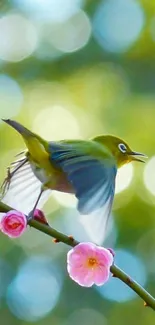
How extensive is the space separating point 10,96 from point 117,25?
766 millimetres

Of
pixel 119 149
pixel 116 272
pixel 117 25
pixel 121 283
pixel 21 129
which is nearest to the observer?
pixel 116 272

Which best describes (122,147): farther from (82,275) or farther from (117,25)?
(117,25)

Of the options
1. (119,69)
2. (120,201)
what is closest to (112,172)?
(120,201)

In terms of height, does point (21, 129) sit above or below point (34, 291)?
above

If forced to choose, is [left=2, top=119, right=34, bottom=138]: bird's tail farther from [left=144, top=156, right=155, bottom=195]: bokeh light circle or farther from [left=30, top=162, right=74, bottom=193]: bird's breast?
[left=144, top=156, right=155, bottom=195]: bokeh light circle

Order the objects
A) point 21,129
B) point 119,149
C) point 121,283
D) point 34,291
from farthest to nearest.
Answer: point 34,291 → point 121,283 → point 119,149 → point 21,129

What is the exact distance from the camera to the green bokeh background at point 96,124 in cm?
300

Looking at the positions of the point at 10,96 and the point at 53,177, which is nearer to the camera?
the point at 53,177

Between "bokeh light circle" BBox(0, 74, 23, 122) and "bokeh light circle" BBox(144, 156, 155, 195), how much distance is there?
597mm

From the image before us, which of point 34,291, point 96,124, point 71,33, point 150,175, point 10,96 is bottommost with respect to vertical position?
point 34,291

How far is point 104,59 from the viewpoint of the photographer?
3395 millimetres

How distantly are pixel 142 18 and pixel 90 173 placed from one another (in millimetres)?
2644

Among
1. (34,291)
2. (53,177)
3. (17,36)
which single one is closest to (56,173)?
(53,177)

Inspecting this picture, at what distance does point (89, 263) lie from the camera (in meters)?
0.85
